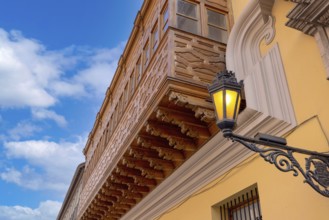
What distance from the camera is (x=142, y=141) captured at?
6.01 metres

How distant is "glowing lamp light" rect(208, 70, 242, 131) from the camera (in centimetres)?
292

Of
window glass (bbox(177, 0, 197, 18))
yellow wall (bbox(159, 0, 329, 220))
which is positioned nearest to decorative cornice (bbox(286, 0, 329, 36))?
yellow wall (bbox(159, 0, 329, 220))

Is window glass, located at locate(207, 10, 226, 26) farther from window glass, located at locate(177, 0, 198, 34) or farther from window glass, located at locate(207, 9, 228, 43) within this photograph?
window glass, located at locate(177, 0, 198, 34)

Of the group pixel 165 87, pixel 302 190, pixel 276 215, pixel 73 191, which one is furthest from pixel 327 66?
pixel 73 191

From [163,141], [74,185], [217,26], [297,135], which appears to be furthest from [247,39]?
[74,185]

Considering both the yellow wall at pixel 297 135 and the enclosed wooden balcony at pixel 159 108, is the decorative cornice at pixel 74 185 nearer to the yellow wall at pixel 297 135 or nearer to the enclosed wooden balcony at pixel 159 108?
the enclosed wooden balcony at pixel 159 108

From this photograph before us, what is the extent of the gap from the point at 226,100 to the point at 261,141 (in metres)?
0.50

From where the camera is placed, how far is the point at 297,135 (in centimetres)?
385

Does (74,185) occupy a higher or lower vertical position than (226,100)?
higher

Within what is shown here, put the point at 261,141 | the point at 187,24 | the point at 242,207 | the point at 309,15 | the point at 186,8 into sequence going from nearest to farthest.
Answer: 1. the point at 261,141
2. the point at 309,15
3. the point at 242,207
4. the point at 187,24
5. the point at 186,8

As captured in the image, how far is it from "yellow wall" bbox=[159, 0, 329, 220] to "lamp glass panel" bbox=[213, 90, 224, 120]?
1.28 m

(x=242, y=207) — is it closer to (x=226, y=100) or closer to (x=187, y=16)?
(x=226, y=100)

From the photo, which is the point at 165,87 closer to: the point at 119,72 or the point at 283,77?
the point at 283,77

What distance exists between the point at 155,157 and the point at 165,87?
7.36ft
